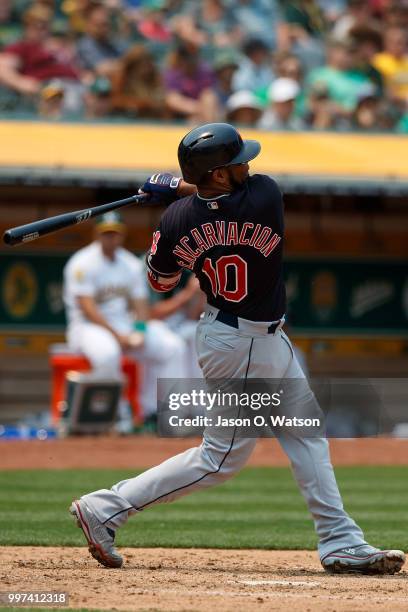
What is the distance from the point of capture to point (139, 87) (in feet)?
39.8

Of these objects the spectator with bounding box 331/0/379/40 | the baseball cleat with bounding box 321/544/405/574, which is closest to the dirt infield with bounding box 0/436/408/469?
the baseball cleat with bounding box 321/544/405/574

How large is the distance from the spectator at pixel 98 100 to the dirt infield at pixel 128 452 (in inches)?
127

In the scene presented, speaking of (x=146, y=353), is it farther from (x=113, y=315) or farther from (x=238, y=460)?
(x=238, y=460)

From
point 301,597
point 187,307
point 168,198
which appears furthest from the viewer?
point 187,307

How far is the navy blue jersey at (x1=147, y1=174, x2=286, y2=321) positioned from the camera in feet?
15.9

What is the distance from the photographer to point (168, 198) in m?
5.30

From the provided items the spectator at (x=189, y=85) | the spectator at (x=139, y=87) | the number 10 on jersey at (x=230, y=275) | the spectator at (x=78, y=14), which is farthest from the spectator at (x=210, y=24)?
the number 10 on jersey at (x=230, y=275)

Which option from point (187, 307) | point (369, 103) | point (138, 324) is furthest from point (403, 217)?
point (138, 324)

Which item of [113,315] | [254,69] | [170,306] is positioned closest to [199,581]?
[113,315]

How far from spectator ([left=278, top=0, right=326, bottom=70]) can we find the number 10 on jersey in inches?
364

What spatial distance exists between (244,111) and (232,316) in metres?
7.59

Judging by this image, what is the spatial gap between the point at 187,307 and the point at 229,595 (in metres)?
8.16

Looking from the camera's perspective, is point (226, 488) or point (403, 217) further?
point (403, 217)

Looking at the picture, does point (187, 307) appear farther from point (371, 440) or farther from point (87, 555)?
point (87, 555)
